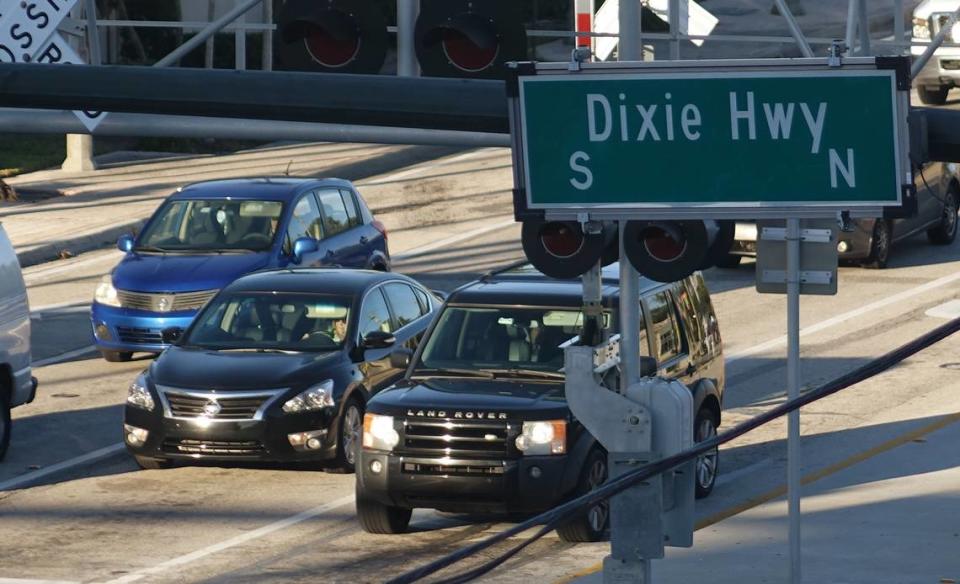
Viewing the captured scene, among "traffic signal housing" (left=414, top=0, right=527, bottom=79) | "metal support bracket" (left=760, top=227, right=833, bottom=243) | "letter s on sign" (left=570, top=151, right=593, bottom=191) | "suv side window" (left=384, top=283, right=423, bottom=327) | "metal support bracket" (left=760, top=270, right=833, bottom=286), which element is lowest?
"suv side window" (left=384, top=283, right=423, bottom=327)

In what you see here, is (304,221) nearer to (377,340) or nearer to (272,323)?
(272,323)

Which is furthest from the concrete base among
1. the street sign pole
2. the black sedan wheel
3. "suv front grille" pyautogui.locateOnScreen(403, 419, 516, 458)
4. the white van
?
the street sign pole

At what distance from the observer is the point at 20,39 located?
11344 mm

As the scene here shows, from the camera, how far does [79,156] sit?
1318 inches

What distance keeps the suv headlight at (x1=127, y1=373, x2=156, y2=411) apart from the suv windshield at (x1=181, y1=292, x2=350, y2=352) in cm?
78

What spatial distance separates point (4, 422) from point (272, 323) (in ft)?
7.91

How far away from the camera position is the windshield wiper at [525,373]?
13.7m

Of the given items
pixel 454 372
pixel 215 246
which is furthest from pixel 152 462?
pixel 215 246

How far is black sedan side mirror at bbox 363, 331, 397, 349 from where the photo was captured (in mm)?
15477

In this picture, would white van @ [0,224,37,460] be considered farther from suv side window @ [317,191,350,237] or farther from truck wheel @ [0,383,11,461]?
suv side window @ [317,191,350,237]

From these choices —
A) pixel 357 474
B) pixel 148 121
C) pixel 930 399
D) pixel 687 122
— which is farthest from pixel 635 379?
pixel 930 399

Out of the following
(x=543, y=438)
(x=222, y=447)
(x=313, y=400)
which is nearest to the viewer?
(x=543, y=438)

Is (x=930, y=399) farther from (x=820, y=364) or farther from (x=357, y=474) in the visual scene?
(x=357, y=474)

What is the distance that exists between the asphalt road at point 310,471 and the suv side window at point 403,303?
2018mm
